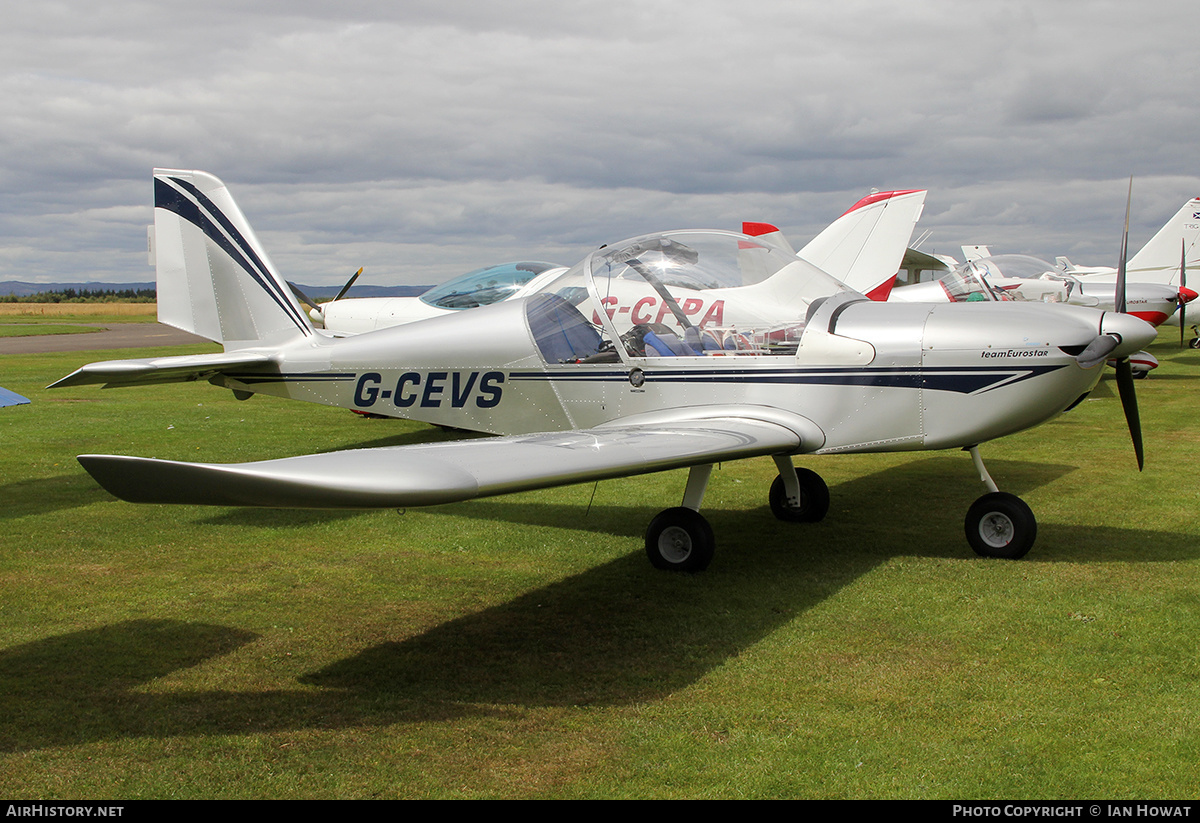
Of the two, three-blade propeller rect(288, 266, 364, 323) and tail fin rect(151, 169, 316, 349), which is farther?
three-blade propeller rect(288, 266, 364, 323)

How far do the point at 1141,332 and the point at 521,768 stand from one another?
4463 mm

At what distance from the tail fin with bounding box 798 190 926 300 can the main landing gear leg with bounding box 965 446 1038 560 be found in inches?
353

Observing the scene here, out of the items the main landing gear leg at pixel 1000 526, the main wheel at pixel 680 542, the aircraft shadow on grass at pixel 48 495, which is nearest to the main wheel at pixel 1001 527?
the main landing gear leg at pixel 1000 526

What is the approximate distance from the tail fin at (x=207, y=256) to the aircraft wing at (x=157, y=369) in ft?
2.24

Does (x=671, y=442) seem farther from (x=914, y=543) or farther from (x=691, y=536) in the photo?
(x=914, y=543)

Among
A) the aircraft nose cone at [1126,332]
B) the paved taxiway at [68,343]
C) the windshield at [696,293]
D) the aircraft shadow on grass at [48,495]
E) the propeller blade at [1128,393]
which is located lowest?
the paved taxiway at [68,343]

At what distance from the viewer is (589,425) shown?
660 cm

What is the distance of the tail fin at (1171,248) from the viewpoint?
83.0ft

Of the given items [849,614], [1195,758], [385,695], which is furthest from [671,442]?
[1195,758]

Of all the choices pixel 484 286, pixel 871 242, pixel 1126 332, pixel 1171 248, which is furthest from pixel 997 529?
pixel 1171 248

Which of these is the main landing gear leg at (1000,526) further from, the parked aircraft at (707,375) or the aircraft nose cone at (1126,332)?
the aircraft nose cone at (1126,332)

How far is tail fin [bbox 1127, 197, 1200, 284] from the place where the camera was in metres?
25.3

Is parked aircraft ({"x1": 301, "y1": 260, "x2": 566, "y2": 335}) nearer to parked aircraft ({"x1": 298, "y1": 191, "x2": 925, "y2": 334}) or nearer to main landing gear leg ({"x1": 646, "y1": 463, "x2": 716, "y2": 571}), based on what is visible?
parked aircraft ({"x1": 298, "y1": 191, "x2": 925, "y2": 334})

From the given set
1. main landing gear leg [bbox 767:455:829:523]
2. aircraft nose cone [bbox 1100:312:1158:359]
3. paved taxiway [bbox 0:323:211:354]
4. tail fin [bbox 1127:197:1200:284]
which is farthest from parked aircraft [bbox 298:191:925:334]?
paved taxiway [bbox 0:323:211:354]
